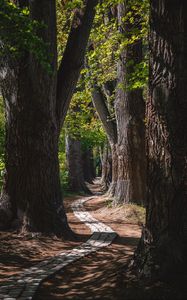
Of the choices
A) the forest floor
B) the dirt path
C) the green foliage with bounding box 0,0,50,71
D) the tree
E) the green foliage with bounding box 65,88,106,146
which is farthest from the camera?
the green foliage with bounding box 65,88,106,146

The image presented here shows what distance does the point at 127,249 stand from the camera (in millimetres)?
7836

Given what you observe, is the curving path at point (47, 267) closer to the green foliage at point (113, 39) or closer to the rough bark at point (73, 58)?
the rough bark at point (73, 58)

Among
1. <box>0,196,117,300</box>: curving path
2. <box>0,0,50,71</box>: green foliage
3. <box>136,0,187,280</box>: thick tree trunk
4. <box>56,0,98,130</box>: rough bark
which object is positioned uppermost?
<box>56,0,98,130</box>: rough bark

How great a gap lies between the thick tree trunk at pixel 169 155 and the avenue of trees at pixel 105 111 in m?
0.01

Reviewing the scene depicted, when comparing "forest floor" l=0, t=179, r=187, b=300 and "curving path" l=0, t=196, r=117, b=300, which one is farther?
"curving path" l=0, t=196, r=117, b=300

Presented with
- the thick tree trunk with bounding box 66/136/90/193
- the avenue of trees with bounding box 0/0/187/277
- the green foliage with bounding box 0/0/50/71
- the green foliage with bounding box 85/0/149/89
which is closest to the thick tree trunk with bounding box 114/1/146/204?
the avenue of trees with bounding box 0/0/187/277

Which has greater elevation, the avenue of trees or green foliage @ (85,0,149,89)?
green foliage @ (85,0,149,89)

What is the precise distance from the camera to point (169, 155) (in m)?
4.77

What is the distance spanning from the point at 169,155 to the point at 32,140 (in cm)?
418

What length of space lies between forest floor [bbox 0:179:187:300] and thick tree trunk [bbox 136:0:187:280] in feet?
0.93

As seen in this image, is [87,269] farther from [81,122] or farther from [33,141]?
[81,122]

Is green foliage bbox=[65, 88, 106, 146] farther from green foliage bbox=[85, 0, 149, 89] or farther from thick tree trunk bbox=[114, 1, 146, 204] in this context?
thick tree trunk bbox=[114, 1, 146, 204]

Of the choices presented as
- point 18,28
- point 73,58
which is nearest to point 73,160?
point 73,58

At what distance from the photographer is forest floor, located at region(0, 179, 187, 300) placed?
4.54 m
